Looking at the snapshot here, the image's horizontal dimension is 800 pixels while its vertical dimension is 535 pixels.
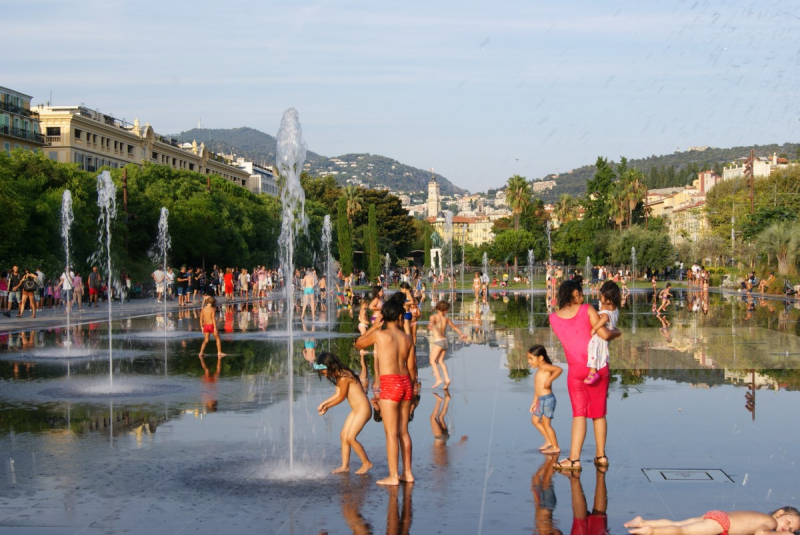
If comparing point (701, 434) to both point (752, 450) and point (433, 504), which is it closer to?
point (752, 450)

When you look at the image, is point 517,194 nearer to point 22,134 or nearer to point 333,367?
point 22,134

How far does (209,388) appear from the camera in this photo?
42.3 ft

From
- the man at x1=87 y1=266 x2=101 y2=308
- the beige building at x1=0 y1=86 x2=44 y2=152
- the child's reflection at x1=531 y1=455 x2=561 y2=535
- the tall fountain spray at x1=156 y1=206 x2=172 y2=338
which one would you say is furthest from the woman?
the beige building at x1=0 y1=86 x2=44 y2=152

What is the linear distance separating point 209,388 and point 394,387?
6455mm

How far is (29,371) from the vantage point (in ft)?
49.4

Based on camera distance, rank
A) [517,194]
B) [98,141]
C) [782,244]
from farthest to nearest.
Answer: [517,194], [98,141], [782,244]

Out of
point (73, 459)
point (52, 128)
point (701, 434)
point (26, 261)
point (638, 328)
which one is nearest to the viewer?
point (73, 459)

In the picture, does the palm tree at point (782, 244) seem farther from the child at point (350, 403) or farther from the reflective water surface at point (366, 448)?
the child at point (350, 403)

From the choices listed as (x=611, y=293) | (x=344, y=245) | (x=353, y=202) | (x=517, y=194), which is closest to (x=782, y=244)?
(x=344, y=245)

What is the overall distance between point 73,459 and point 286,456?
6.35ft

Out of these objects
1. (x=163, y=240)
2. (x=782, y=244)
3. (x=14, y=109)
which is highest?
(x=14, y=109)

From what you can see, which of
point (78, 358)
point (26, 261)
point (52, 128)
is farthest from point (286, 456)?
point (52, 128)

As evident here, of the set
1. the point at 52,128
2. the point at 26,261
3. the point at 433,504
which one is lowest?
the point at 433,504

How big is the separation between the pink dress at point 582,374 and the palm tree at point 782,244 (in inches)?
1734
